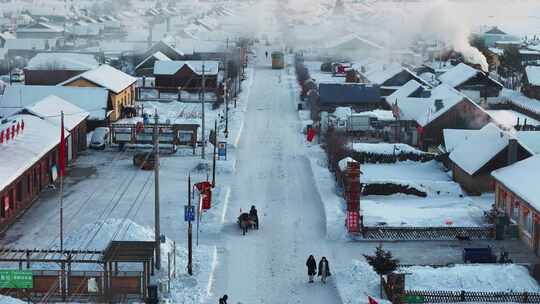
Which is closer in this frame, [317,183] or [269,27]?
[317,183]

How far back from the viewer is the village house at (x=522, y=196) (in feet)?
78.7

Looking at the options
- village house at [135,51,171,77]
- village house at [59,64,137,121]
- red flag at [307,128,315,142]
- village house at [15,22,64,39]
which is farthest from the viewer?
village house at [15,22,64,39]

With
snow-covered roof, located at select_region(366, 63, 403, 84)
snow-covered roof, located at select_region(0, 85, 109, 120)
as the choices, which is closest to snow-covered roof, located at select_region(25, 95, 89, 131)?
snow-covered roof, located at select_region(0, 85, 109, 120)

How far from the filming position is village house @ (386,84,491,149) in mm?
39531

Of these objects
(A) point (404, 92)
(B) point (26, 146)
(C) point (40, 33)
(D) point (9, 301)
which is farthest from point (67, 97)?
(C) point (40, 33)

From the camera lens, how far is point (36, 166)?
29688 millimetres

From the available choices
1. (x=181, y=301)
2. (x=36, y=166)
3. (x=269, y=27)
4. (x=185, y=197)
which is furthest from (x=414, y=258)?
(x=269, y=27)

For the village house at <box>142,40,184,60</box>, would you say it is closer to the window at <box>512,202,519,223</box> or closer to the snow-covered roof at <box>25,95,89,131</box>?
the snow-covered roof at <box>25,95,89,131</box>

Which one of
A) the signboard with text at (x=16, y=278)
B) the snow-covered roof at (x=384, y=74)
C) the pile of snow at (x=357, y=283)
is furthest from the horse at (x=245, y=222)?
the snow-covered roof at (x=384, y=74)

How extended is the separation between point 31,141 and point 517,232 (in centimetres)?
1644

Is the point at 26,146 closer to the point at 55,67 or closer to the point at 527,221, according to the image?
the point at 527,221

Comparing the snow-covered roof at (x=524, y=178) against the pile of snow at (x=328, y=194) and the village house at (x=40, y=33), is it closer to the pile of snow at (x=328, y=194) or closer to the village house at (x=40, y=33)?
the pile of snow at (x=328, y=194)

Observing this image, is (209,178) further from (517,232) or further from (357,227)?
(517,232)

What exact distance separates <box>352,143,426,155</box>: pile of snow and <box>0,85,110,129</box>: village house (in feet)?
42.3
